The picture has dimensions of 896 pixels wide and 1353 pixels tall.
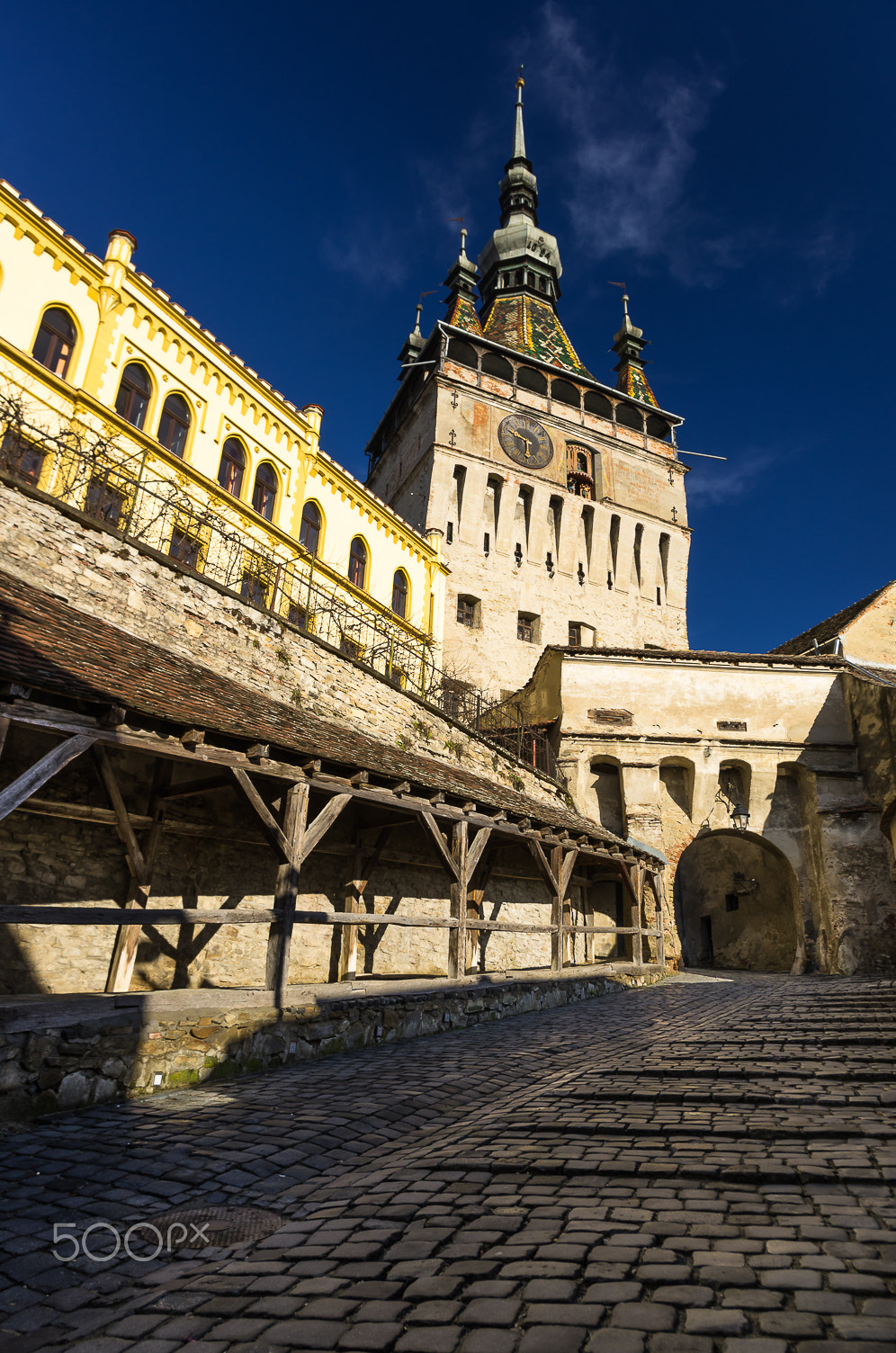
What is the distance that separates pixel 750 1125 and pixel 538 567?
89.9ft

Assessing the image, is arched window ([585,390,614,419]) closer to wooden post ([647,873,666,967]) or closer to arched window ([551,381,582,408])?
arched window ([551,381,582,408])

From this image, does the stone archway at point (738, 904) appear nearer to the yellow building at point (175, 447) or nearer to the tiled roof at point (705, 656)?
the tiled roof at point (705, 656)

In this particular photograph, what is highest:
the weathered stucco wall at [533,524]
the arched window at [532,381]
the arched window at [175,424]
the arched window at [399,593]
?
the arched window at [532,381]

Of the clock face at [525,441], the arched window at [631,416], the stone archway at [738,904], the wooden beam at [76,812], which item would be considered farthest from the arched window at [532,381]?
the wooden beam at [76,812]

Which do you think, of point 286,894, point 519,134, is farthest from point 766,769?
point 519,134

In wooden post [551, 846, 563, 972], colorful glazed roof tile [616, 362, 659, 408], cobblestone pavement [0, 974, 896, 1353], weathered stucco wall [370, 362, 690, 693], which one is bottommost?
cobblestone pavement [0, 974, 896, 1353]

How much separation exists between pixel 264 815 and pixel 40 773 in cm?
228

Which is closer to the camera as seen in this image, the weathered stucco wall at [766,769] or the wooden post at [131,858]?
the wooden post at [131,858]

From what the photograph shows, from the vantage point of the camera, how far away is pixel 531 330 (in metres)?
36.8

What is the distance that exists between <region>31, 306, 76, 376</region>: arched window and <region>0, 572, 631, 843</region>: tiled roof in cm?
819

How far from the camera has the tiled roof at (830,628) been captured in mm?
23094

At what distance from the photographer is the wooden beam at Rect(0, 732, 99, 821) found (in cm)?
545

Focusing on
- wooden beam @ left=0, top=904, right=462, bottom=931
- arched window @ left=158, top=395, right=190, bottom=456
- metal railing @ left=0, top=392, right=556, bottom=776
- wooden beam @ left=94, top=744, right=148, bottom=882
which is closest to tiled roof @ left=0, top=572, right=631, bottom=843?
wooden beam @ left=94, top=744, right=148, bottom=882

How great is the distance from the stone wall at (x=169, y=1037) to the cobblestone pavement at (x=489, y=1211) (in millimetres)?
320
